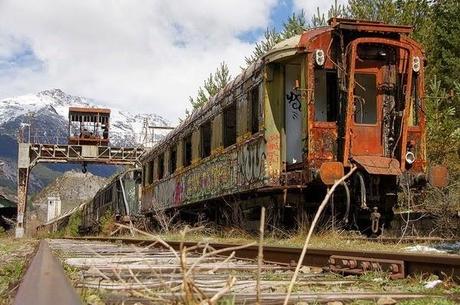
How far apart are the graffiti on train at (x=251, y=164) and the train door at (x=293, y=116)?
0.44 meters

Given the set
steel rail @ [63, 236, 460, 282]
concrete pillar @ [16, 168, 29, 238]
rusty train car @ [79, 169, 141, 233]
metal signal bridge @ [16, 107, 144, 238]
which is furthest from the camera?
metal signal bridge @ [16, 107, 144, 238]

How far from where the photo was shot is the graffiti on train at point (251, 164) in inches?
380

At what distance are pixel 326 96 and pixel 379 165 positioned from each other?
1.55 metres

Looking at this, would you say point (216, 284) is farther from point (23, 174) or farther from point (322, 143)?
point (23, 174)

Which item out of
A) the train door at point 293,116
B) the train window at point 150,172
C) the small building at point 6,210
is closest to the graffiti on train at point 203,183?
the train door at point 293,116

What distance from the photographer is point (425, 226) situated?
12.3m

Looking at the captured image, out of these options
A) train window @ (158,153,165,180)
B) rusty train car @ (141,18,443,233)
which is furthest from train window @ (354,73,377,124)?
train window @ (158,153,165,180)

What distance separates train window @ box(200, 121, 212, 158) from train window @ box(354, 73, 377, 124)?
159 inches

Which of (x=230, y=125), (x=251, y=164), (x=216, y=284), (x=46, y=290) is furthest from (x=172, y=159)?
(x=46, y=290)

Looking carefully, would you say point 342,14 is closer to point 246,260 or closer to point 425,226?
point 425,226

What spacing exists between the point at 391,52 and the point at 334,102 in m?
1.21

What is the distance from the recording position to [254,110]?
10.2 meters

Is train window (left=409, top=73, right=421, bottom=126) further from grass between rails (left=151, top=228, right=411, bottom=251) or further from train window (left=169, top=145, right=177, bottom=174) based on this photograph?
train window (left=169, top=145, right=177, bottom=174)

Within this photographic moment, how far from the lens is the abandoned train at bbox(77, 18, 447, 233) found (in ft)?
30.2
